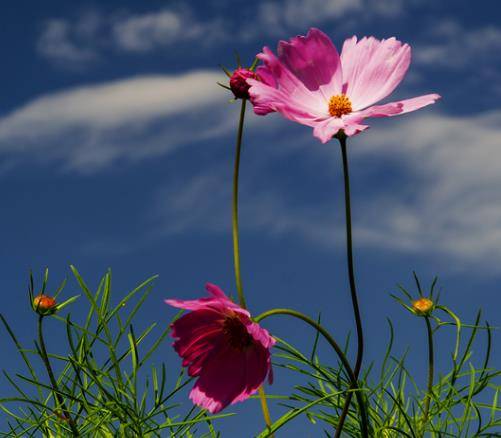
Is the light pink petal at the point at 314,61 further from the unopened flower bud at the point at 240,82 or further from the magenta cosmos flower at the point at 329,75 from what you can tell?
the unopened flower bud at the point at 240,82

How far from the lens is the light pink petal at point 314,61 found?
1.18 meters

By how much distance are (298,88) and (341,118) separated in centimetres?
10

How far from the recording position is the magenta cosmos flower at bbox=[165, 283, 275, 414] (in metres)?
1.12

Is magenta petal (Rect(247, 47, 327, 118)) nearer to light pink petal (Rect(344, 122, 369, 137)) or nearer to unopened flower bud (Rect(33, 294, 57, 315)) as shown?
light pink petal (Rect(344, 122, 369, 137))

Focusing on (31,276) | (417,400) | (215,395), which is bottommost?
(215,395)

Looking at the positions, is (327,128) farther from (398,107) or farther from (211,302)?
(211,302)

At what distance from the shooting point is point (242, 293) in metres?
1.18

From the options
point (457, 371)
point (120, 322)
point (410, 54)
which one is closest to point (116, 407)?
point (120, 322)

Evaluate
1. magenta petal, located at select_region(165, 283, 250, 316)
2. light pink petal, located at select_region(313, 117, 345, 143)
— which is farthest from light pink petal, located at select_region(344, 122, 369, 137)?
magenta petal, located at select_region(165, 283, 250, 316)

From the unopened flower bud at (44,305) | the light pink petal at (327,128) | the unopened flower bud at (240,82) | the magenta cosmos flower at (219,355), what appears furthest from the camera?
the unopened flower bud at (44,305)

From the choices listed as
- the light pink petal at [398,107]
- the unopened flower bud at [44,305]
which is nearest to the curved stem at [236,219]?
the light pink petal at [398,107]

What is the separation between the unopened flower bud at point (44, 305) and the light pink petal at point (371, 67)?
2.44 ft

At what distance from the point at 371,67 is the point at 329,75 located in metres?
0.07

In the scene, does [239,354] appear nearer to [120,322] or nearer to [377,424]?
[120,322]
